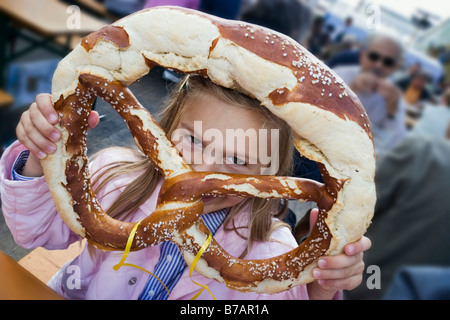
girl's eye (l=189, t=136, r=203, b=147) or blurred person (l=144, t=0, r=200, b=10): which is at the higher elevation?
blurred person (l=144, t=0, r=200, b=10)

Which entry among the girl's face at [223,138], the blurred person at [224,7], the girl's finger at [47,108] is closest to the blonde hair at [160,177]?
the girl's face at [223,138]

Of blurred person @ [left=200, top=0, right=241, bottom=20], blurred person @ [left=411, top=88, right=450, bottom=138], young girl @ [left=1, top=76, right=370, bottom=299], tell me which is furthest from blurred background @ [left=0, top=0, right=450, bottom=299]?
blurred person @ [left=200, top=0, right=241, bottom=20]

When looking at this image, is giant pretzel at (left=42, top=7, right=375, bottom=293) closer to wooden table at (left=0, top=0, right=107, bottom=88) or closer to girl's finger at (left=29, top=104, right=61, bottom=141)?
girl's finger at (left=29, top=104, right=61, bottom=141)

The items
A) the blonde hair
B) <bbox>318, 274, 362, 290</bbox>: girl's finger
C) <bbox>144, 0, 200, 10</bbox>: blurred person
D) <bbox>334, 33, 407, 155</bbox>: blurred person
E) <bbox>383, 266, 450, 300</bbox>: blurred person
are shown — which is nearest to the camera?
<bbox>383, 266, 450, 300</bbox>: blurred person

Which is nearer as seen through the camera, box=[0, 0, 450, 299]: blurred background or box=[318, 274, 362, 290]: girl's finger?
box=[0, 0, 450, 299]: blurred background

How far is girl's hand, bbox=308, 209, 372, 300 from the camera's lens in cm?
81

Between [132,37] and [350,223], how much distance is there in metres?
0.66

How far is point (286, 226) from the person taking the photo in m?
1.31

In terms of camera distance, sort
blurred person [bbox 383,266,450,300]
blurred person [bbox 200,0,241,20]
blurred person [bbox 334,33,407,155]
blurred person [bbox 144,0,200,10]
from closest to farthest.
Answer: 1. blurred person [bbox 383,266,450,300]
2. blurred person [bbox 334,33,407,155]
3. blurred person [bbox 144,0,200,10]
4. blurred person [bbox 200,0,241,20]

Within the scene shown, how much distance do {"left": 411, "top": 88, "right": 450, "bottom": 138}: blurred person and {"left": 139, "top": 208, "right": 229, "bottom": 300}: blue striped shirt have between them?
761 millimetres

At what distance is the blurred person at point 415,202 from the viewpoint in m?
0.63

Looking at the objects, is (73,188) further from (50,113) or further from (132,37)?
(132,37)

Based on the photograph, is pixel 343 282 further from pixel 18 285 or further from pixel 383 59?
pixel 18 285

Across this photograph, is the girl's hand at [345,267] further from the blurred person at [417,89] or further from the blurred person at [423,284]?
the blurred person at [417,89]
